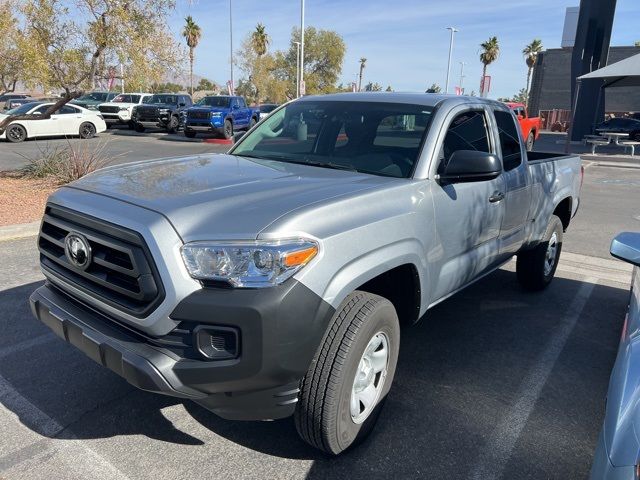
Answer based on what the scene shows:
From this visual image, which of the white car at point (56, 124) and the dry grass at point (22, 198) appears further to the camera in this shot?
the white car at point (56, 124)

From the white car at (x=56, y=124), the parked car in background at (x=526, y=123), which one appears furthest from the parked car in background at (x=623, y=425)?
the white car at (x=56, y=124)

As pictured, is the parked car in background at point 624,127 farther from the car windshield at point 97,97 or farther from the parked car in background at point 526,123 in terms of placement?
the car windshield at point 97,97

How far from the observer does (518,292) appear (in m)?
5.33

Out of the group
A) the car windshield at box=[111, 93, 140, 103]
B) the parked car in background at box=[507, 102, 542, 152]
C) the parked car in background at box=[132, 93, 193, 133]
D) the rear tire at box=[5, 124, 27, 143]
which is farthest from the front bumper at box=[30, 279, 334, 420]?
the car windshield at box=[111, 93, 140, 103]

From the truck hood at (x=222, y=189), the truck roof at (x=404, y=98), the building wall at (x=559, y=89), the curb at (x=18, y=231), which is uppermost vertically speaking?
the building wall at (x=559, y=89)

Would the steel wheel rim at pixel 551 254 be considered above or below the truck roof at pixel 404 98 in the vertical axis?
below

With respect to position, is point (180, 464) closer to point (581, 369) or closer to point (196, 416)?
point (196, 416)

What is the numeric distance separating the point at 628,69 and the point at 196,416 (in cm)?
2267

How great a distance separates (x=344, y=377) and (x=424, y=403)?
1060mm

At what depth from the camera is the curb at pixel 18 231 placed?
6.38 metres

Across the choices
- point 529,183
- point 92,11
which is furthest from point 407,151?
point 92,11

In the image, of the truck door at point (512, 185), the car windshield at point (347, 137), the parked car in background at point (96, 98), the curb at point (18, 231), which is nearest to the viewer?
the car windshield at point (347, 137)

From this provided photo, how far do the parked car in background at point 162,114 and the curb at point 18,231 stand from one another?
64.2 ft

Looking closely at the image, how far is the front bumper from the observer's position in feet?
6.91
